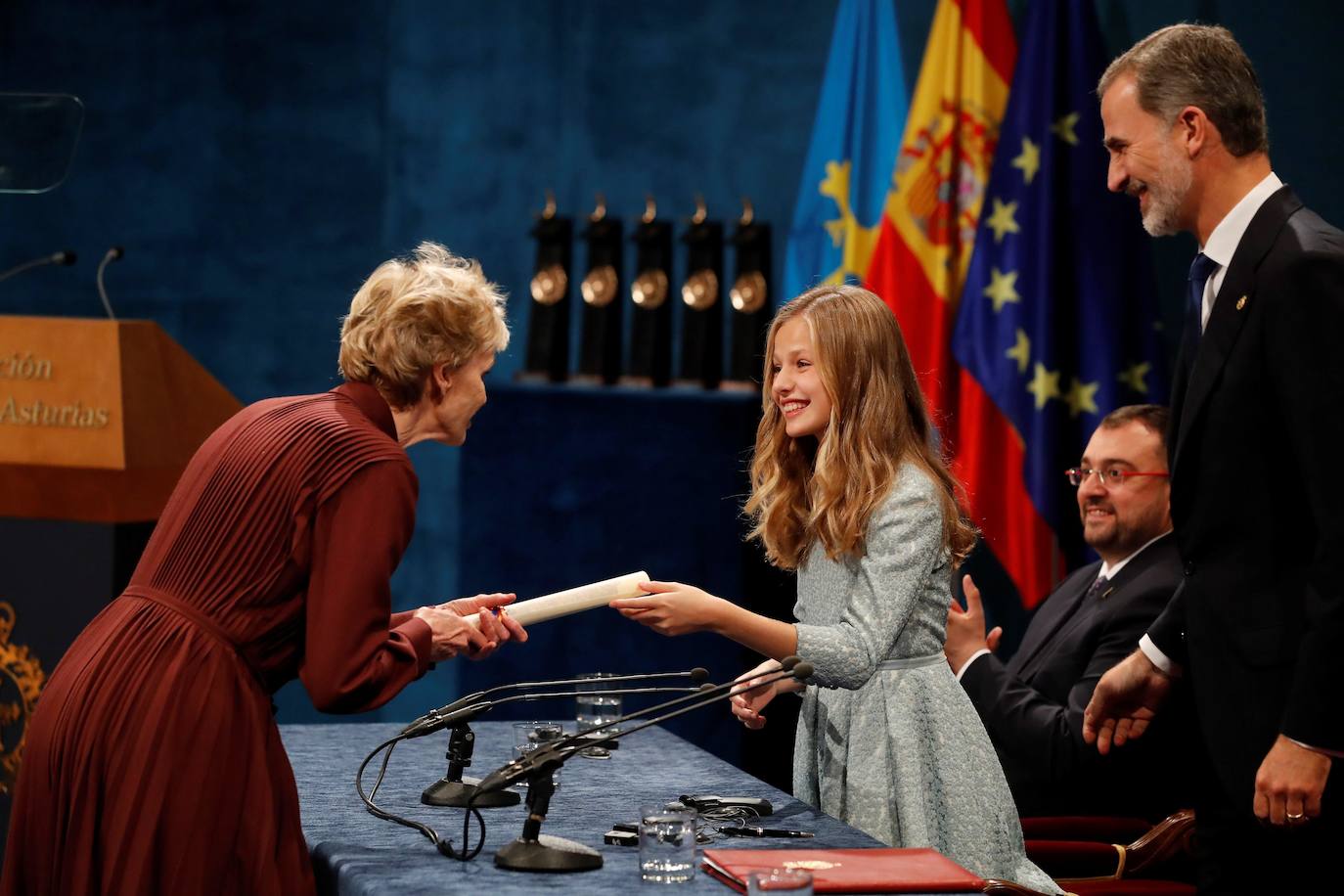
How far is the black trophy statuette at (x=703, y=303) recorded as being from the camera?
5.75m

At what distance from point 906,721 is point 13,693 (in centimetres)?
251

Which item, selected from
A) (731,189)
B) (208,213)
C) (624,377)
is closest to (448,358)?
(624,377)

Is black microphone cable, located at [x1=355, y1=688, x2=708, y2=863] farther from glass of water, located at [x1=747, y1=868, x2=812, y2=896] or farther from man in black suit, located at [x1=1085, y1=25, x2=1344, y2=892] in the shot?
man in black suit, located at [x1=1085, y1=25, x2=1344, y2=892]

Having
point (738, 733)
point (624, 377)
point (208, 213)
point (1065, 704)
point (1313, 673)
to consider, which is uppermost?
point (208, 213)

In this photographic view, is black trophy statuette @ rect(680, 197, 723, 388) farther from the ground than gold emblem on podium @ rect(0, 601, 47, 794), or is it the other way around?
black trophy statuette @ rect(680, 197, 723, 388)

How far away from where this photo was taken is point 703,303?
5750 millimetres

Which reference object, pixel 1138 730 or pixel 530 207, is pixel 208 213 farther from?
pixel 1138 730

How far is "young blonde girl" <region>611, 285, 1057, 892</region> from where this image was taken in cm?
278

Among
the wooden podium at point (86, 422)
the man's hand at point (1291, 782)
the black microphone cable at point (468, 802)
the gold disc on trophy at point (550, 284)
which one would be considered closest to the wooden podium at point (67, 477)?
the wooden podium at point (86, 422)

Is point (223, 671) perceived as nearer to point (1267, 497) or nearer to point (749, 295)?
point (1267, 497)

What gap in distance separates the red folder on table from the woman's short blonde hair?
0.91 metres

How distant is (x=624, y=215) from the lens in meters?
6.41

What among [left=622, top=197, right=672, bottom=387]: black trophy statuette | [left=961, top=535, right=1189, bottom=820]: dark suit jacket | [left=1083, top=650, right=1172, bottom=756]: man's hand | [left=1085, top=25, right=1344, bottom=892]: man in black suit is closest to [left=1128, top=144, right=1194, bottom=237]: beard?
[left=1085, top=25, right=1344, bottom=892]: man in black suit

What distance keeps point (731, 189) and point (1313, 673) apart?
4177 millimetres
